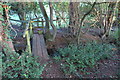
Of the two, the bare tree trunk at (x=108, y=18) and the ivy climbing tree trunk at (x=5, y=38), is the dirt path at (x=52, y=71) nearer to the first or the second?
the ivy climbing tree trunk at (x=5, y=38)

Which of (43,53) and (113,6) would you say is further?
(113,6)

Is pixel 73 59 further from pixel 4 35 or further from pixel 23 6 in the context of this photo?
pixel 23 6

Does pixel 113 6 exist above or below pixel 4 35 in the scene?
above

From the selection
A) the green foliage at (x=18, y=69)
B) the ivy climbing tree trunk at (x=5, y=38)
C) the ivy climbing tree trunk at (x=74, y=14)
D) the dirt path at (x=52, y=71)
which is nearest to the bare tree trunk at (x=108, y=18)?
the ivy climbing tree trunk at (x=74, y=14)

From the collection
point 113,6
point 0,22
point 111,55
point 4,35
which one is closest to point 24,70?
point 4,35

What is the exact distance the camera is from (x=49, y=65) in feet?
11.2

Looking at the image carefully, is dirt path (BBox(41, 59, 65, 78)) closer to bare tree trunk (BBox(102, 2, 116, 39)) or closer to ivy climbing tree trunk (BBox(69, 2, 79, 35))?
ivy climbing tree trunk (BBox(69, 2, 79, 35))

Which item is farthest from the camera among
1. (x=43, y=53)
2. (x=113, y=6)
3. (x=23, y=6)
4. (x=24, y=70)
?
(x=23, y=6)

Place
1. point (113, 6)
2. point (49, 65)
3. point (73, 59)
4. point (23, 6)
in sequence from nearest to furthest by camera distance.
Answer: point (49, 65) → point (73, 59) → point (113, 6) → point (23, 6)

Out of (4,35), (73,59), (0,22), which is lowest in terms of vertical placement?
(73,59)

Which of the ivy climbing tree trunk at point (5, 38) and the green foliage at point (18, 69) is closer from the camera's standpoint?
the green foliage at point (18, 69)

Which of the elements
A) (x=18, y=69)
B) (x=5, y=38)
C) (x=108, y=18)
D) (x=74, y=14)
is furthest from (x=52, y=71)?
(x=108, y=18)

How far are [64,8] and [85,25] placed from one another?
1.53 metres

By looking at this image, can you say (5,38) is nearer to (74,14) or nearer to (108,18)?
(74,14)
